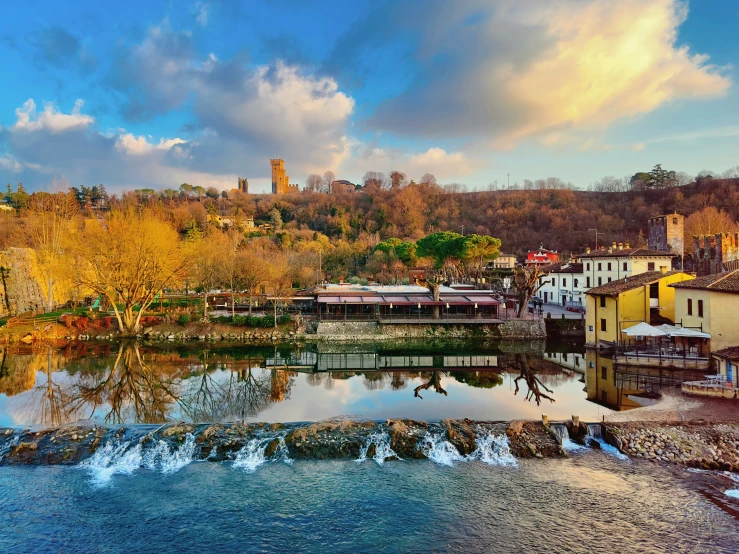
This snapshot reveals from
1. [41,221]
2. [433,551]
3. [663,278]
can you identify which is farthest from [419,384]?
[41,221]

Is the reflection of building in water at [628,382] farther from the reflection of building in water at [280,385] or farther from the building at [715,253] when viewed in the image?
the building at [715,253]

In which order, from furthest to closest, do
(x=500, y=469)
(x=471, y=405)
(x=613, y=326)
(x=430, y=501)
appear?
1. (x=613, y=326)
2. (x=471, y=405)
3. (x=500, y=469)
4. (x=430, y=501)

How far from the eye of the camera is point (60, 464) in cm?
1413

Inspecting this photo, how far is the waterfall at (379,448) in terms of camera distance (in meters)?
14.5

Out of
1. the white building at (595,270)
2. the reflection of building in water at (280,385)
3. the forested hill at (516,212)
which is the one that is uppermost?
the forested hill at (516,212)

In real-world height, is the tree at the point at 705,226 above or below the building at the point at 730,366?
above

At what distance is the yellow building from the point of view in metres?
29.1

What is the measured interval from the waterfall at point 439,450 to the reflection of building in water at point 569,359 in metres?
14.1

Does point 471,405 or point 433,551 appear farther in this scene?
point 471,405

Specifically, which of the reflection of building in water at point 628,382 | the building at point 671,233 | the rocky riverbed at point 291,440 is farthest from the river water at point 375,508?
the building at point 671,233

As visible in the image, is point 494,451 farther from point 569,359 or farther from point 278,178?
point 278,178

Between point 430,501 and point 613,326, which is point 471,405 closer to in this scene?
point 430,501

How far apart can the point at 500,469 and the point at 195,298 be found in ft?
131

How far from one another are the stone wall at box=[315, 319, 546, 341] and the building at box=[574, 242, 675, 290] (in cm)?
997
